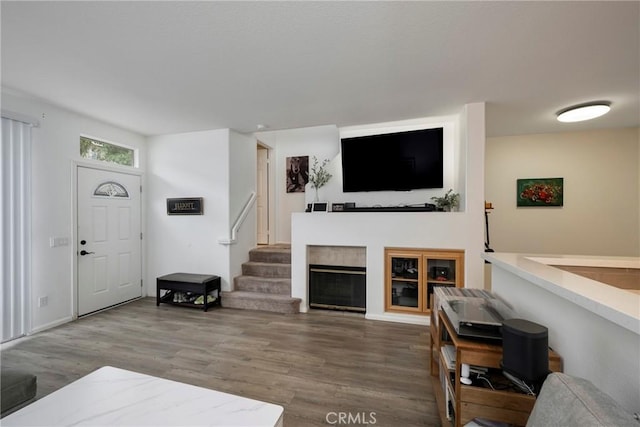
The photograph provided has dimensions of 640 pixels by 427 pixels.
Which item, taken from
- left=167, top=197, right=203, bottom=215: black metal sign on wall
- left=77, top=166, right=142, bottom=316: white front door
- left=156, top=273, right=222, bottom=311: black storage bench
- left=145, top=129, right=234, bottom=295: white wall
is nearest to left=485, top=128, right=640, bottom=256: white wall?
left=145, top=129, right=234, bottom=295: white wall

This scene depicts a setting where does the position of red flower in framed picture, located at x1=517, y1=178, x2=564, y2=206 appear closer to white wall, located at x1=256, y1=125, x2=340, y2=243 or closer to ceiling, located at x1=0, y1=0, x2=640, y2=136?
ceiling, located at x1=0, y1=0, x2=640, y2=136

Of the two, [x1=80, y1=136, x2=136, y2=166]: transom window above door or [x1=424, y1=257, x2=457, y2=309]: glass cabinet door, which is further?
[x1=80, y1=136, x2=136, y2=166]: transom window above door

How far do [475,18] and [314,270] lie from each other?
10.8ft

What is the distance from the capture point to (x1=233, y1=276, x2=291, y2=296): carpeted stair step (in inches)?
160

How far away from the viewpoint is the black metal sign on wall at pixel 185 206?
14.1 ft

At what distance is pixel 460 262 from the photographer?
10.8 ft

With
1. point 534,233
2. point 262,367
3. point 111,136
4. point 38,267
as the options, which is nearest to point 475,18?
point 262,367

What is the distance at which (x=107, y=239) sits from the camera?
13.0ft

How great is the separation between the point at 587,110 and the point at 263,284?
4.91 meters

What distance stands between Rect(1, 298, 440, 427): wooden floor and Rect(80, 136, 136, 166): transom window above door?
233cm

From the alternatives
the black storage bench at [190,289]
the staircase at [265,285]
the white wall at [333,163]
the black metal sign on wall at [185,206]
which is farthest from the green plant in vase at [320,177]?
the black storage bench at [190,289]

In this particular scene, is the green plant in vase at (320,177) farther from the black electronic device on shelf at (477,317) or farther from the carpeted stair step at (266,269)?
the black electronic device on shelf at (477,317)

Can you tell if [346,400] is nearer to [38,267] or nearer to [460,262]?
[460,262]

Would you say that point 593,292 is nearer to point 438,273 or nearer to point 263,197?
point 438,273
